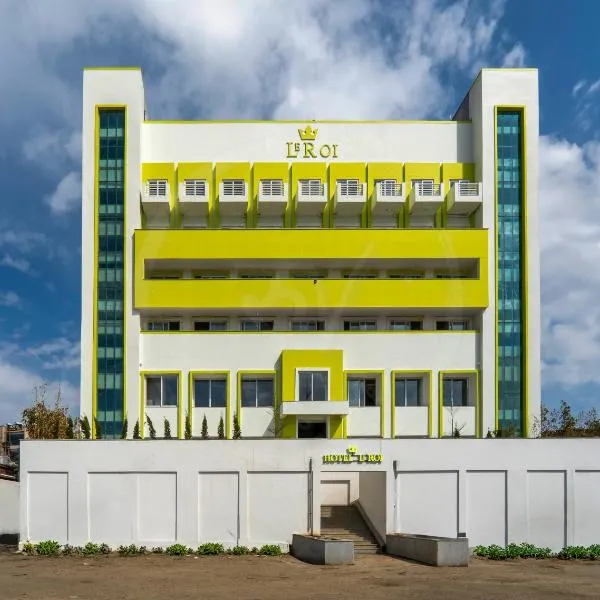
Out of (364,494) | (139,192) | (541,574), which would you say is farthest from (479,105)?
(541,574)

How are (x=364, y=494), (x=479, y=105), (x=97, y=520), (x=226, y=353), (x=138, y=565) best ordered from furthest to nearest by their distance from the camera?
(x=479, y=105) → (x=226, y=353) → (x=364, y=494) → (x=97, y=520) → (x=138, y=565)

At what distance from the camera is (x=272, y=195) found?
51.1 meters

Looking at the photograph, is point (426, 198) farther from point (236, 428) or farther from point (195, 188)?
point (236, 428)

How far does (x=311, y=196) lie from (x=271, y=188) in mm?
2818

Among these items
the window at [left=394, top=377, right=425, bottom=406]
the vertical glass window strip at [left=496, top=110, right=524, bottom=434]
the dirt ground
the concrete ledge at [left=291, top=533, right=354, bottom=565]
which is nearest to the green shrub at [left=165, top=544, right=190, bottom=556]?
the dirt ground

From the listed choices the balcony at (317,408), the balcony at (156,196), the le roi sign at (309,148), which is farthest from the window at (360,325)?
the balcony at (156,196)

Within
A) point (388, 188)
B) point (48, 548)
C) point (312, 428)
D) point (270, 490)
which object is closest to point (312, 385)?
point (312, 428)

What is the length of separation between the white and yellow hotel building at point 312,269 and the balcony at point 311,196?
0.14 metres

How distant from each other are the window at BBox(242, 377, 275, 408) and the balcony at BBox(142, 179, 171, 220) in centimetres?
1338

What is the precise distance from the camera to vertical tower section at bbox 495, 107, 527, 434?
50.3 metres

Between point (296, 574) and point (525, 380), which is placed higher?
point (525, 380)

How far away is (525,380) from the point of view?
5062 centimetres

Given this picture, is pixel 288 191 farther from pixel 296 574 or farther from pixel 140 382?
pixel 296 574

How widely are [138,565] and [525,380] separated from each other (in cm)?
2905
